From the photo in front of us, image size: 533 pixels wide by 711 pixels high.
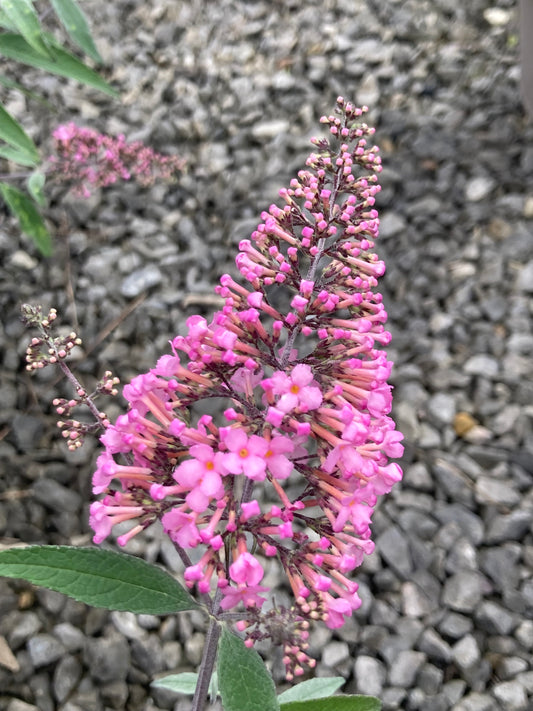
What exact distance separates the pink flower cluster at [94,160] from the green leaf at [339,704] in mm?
2305

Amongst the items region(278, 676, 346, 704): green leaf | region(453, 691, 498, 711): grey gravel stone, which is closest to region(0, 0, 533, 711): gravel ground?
region(453, 691, 498, 711): grey gravel stone

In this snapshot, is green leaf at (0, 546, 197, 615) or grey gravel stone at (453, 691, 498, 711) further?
grey gravel stone at (453, 691, 498, 711)

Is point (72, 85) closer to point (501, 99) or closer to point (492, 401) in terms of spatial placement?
point (501, 99)

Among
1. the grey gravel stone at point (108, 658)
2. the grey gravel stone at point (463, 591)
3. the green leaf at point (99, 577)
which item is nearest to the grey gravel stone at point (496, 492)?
the grey gravel stone at point (463, 591)

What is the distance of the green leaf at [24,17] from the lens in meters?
2.16

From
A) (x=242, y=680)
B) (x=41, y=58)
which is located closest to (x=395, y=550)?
(x=242, y=680)

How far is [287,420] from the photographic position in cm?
139

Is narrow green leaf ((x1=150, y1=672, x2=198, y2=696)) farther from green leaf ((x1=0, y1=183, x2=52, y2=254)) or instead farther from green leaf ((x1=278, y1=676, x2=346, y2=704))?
green leaf ((x1=0, y1=183, x2=52, y2=254))

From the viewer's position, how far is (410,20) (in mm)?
4531

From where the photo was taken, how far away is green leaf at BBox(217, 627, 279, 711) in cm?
146

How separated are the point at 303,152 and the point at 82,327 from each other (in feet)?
4.98

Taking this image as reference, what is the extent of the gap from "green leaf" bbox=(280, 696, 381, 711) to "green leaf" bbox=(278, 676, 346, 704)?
0.35 meters

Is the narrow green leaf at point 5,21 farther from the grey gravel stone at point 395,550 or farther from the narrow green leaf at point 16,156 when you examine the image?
the grey gravel stone at point 395,550

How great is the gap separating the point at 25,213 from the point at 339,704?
206 centimetres
